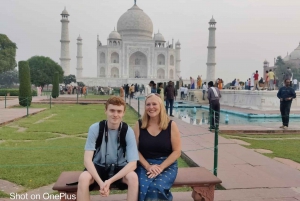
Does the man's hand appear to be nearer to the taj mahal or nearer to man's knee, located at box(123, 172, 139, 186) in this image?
man's knee, located at box(123, 172, 139, 186)

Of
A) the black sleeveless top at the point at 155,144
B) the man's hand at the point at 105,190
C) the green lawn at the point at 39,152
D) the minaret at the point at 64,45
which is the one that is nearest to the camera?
the man's hand at the point at 105,190

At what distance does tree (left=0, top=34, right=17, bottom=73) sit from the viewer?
32.2 m

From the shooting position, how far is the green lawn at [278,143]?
4.59 m

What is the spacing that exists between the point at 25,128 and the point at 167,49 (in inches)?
1432

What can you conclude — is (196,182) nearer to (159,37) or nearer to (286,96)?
(286,96)

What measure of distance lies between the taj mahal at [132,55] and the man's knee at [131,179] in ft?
119

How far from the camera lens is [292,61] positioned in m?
44.2

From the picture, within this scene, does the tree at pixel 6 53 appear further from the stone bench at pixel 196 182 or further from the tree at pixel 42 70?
the stone bench at pixel 196 182

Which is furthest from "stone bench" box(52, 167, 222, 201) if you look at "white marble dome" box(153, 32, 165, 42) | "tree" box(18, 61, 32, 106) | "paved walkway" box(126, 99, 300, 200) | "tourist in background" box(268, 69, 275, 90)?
"white marble dome" box(153, 32, 165, 42)

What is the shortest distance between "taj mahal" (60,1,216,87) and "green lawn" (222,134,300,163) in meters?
32.4

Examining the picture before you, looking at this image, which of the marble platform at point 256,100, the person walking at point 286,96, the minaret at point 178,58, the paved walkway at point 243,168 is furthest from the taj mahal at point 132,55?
the paved walkway at point 243,168

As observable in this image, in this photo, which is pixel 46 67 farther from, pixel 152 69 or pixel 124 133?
pixel 124 133

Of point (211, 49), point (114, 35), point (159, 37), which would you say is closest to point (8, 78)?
point (114, 35)

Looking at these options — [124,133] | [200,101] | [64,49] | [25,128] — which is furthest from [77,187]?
[64,49]
